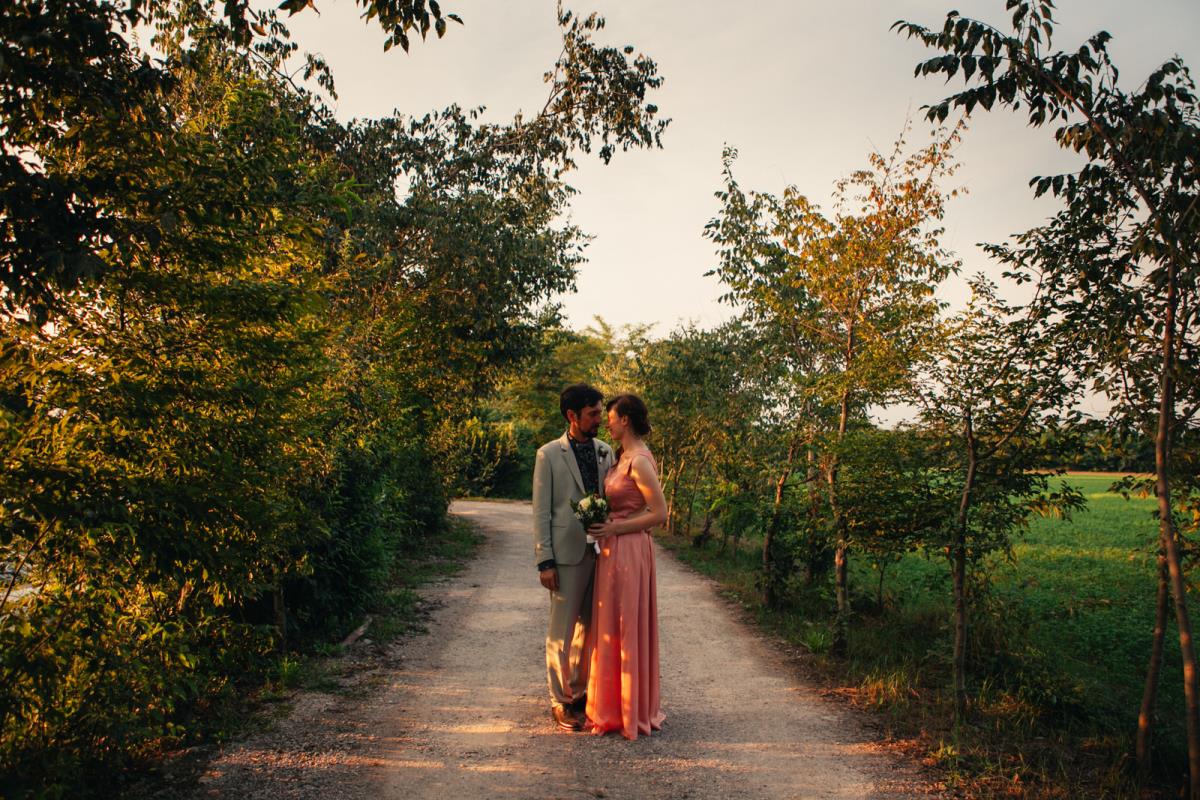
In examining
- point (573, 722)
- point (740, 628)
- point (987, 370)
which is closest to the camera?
point (573, 722)

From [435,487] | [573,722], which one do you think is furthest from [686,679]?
[435,487]

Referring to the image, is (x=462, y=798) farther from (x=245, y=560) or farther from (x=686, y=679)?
(x=686, y=679)

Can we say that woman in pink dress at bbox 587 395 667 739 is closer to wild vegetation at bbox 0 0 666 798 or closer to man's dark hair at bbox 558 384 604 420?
man's dark hair at bbox 558 384 604 420

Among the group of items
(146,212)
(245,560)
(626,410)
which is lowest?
(245,560)

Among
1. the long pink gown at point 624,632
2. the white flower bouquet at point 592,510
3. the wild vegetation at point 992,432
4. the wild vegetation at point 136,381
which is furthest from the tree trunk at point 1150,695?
the wild vegetation at point 136,381

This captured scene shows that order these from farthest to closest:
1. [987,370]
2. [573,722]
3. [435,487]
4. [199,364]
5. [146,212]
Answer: [435,487]
[987,370]
[573,722]
[199,364]
[146,212]

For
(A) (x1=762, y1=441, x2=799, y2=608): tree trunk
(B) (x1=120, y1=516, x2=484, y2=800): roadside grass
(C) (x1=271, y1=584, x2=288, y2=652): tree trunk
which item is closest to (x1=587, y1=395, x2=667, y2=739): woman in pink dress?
(B) (x1=120, y1=516, x2=484, y2=800): roadside grass

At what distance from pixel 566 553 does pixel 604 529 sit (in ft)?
1.18

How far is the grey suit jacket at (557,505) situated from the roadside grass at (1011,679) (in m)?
2.90

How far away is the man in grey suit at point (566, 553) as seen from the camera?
5668mm

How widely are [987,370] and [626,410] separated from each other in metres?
2.93

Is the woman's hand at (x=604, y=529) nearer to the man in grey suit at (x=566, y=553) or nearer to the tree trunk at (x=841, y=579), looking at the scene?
the man in grey suit at (x=566, y=553)

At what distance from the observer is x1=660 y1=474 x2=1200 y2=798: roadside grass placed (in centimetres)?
516

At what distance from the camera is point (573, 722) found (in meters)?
5.53
